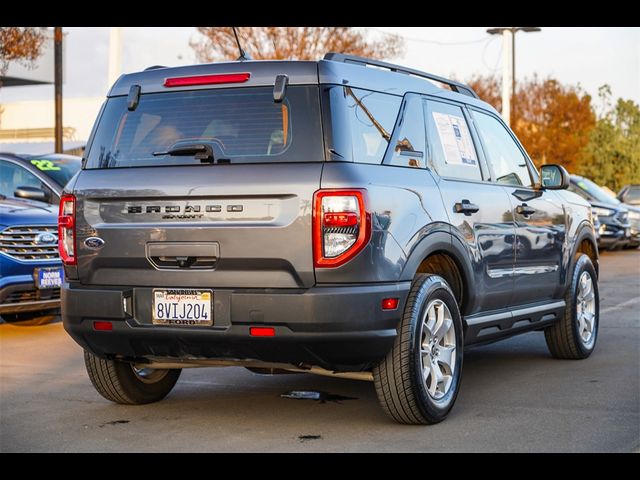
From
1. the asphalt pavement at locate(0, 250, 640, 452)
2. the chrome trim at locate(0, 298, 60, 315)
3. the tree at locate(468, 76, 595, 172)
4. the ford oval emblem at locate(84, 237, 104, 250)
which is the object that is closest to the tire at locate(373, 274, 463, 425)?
the asphalt pavement at locate(0, 250, 640, 452)

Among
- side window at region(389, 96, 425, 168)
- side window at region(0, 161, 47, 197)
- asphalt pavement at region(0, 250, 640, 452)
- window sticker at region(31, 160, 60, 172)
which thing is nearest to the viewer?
asphalt pavement at region(0, 250, 640, 452)

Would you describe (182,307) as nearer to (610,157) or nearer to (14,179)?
(14,179)

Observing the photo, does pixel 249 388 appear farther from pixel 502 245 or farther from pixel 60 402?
pixel 502 245

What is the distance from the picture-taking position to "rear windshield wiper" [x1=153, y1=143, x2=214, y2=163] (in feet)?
18.7

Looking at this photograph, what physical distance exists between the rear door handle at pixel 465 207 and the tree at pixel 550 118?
4261cm

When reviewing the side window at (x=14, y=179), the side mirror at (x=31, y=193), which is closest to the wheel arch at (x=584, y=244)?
the side mirror at (x=31, y=193)

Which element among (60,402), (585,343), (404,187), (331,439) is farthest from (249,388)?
(585,343)

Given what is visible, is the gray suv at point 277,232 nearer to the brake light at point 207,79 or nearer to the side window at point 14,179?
the brake light at point 207,79

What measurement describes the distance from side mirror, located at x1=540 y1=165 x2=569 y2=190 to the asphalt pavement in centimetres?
135

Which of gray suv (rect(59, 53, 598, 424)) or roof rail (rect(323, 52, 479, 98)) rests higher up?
roof rail (rect(323, 52, 479, 98))

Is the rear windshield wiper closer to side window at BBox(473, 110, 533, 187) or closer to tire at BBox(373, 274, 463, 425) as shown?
tire at BBox(373, 274, 463, 425)

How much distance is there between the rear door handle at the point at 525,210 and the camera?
7312 mm

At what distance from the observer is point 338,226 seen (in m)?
5.36

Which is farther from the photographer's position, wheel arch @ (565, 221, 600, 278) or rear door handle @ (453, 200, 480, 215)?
wheel arch @ (565, 221, 600, 278)
